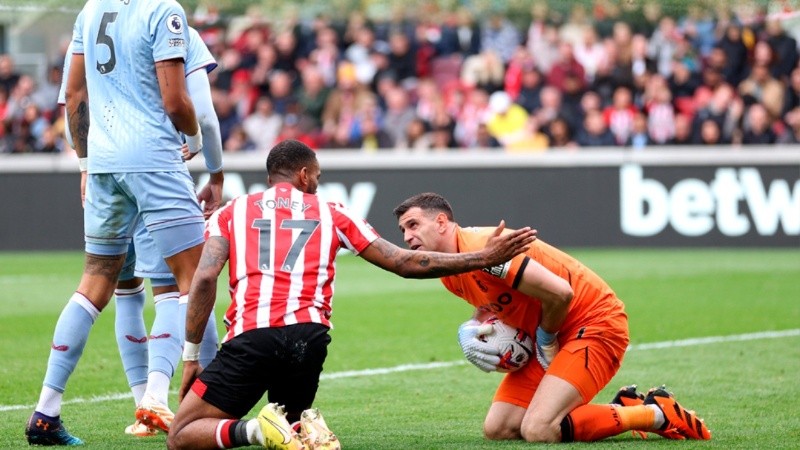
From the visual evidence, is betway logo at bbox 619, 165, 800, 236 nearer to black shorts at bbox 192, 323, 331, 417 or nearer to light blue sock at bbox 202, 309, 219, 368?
light blue sock at bbox 202, 309, 219, 368

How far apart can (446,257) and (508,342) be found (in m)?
1.14

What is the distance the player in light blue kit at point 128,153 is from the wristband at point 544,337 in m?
1.72

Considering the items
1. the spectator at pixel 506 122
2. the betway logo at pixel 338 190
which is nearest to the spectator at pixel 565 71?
the spectator at pixel 506 122

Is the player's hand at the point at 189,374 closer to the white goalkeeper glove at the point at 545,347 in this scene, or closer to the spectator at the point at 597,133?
the white goalkeeper glove at the point at 545,347

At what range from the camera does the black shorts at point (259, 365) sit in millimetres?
5543

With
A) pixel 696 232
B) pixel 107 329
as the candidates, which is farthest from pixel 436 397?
pixel 696 232

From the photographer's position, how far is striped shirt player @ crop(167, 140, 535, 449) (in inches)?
219

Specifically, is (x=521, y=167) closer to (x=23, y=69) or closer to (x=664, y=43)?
(x=664, y=43)

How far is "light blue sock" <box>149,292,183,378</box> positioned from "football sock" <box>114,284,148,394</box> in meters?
0.19

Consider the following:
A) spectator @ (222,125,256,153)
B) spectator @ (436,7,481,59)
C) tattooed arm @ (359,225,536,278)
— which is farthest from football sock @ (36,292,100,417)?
spectator @ (436,7,481,59)

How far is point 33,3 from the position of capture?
49.4 ft

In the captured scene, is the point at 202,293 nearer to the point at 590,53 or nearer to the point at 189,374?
the point at 189,374

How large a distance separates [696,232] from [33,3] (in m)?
9.26

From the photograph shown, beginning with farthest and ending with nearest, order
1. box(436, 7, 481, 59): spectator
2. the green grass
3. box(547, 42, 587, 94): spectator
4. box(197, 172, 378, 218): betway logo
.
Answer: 1. box(436, 7, 481, 59): spectator
2. box(547, 42, 587, 94): spectator
3. box(197, 172, 378, 218): betway logo
4. the green grass
